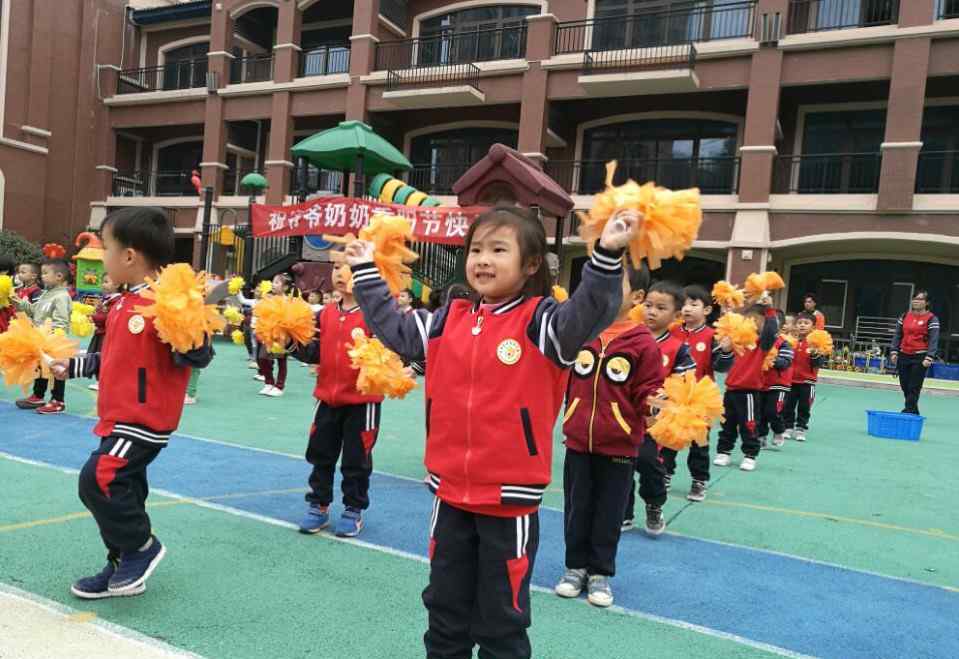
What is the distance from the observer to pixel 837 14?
57.5ft

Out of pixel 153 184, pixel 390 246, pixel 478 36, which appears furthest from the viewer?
pixel 153 184

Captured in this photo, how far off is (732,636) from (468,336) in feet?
6.35

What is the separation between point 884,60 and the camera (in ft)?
53.2

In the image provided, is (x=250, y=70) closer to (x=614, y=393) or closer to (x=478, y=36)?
(x=478, y=36)

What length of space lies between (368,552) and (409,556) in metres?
0.23

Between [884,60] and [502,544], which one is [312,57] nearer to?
[884,60]

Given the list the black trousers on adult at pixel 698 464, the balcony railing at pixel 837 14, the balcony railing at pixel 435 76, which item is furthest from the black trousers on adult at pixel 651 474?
the balcony railing at pixel 435 76

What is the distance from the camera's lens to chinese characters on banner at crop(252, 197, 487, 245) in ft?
41.1

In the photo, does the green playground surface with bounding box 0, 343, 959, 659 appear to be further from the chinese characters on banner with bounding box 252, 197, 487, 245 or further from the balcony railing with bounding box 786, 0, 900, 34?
the balcony railing with bounding box 786, 0, 900, 34

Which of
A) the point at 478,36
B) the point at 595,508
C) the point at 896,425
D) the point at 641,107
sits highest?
the point at 478,36

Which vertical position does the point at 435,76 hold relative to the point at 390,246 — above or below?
above

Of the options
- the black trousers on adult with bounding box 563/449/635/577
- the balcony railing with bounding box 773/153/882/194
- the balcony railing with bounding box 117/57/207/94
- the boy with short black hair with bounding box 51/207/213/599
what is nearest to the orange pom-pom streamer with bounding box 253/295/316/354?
the boy with short black hair with bounding box 51/207/213/599

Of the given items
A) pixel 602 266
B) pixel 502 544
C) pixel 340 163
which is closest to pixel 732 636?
pixel 502 544

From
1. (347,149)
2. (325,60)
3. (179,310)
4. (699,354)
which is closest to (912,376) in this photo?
(699,354)
